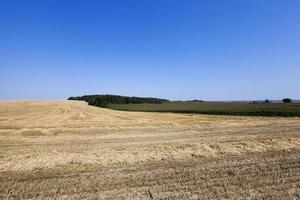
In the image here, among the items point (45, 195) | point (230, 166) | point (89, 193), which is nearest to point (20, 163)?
point (45, 195)

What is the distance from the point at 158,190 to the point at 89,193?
1.69 metres

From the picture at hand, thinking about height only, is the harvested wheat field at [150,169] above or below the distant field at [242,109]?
below

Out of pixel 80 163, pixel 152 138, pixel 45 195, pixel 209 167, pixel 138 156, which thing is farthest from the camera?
pixel 152 138

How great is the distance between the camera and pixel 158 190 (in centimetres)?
681

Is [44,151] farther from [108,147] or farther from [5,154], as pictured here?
[108,147]

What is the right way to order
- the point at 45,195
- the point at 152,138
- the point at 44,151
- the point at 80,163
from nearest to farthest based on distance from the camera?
the point at 45,195, the point at 80,163, the point at 44,151, the point at 152,138

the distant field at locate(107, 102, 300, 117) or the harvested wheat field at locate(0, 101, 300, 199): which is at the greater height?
the distant field at locate(107, 102, 300, 117)

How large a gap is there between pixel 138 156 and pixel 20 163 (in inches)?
164

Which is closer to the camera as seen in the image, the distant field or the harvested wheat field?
the harvested wheat field

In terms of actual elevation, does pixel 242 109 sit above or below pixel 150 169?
above

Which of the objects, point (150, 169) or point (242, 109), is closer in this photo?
point (150, 169)

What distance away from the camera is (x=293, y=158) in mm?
10039

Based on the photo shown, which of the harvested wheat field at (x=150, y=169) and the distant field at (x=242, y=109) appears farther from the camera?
the distant field at (x=242, y=109)

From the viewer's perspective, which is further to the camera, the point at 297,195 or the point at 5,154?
the point at 5,154
